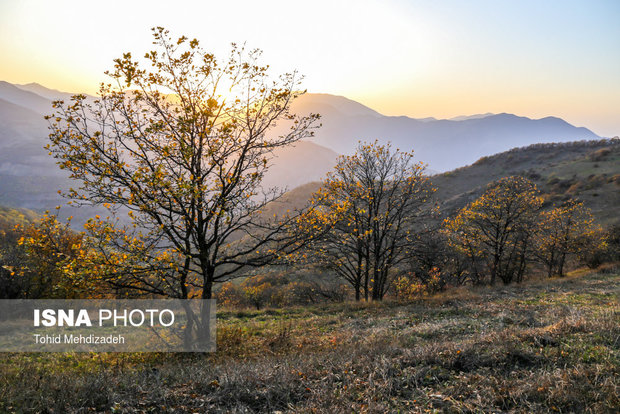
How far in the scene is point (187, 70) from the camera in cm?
916

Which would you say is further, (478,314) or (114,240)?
(478,314)

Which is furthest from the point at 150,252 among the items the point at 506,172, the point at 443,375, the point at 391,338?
the point at 506,172

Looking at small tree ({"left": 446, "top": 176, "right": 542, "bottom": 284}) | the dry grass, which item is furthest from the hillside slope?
the dry grass

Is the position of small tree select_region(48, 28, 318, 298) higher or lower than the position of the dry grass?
higher

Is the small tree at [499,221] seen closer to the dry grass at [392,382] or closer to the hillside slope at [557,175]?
the dry grass at [392,382]

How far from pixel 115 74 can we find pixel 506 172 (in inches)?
2957

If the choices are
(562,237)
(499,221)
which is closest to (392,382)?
(499,221)

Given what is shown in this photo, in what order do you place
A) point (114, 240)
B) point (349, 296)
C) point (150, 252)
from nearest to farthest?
point (114, 240) → point (150, 252) → point (349, 296)

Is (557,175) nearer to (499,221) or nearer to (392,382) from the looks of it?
(499,221)

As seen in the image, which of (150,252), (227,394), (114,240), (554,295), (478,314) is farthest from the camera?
(554,295)

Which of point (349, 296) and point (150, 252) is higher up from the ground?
point (150, 252)

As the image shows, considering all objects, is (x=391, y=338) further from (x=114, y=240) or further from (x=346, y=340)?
(x=114, y=240)

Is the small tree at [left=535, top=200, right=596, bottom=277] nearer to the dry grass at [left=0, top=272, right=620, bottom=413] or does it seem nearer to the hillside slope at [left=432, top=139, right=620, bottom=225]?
the hillside slope at [left=432, top=139, right=620, bottom=225]

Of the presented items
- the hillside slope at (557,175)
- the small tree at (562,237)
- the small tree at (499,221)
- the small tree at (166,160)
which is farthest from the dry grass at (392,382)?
the hillside slope at (557,175)
